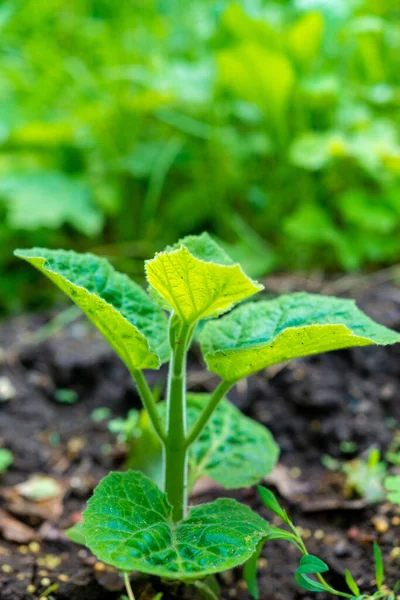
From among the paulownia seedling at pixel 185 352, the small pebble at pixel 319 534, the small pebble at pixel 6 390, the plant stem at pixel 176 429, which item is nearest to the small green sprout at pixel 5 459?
the small pebble at pixel 6 390

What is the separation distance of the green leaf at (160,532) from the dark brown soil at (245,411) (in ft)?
0.67

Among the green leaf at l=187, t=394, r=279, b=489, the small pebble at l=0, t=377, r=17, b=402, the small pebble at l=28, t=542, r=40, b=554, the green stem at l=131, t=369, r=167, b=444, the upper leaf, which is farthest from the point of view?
the small pebble at l=0, t=377, r=17, b=402

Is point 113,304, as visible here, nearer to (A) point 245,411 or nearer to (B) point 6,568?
(B) point 6,568

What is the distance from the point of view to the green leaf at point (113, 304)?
34.0 inches

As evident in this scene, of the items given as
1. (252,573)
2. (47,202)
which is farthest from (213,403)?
(47,202)

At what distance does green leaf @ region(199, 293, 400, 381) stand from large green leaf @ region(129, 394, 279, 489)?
0.23m

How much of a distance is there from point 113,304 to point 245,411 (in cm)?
78

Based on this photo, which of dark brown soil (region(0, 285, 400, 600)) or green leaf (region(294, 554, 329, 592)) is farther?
dark brown soil (region(0, 285, 400, 600))

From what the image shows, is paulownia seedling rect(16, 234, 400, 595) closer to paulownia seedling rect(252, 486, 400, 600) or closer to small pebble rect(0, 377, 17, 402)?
paulownia seedling rect(252, 486, 400, 600)

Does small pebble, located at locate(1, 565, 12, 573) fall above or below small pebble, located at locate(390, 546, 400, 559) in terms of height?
below

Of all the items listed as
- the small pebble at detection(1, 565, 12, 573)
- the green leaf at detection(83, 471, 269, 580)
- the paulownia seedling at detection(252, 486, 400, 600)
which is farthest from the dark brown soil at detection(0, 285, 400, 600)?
the green leaf at detection(83, 471, 269, 580)

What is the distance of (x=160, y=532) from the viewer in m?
0.87

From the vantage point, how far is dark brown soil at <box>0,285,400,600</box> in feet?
3.70

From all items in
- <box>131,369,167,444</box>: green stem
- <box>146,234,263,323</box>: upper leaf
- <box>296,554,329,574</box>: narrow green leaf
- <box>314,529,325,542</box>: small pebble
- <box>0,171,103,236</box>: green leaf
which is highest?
<box>146,234,263,323</box>: upper leaf
